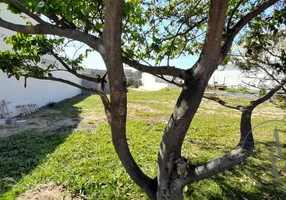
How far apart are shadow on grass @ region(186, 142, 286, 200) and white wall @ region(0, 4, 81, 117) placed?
21.2 feet

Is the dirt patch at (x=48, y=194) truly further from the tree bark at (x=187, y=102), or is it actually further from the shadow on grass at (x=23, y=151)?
the tree bark at (x=187, y=102)

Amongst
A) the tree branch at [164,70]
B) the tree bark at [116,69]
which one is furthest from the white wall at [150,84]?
the tree bark at [116,69]

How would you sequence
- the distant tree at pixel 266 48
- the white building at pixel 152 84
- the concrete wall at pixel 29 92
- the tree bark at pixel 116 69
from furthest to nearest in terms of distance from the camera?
1. the white building at pixel 152 84
2. the concrete wall at pixel 29 92
3. the distant tree at pixel 266 48
4. the tree bark at pixel 116 69

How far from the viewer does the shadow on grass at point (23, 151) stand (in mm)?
3482

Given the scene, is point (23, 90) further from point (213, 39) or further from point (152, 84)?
point (152, 84)

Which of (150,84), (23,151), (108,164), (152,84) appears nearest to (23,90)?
(23,151)

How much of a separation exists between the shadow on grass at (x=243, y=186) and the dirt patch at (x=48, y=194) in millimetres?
1616

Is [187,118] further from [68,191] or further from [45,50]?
[68,191]

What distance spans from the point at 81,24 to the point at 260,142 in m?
5.12

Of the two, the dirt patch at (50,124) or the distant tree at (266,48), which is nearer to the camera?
the distant tree at (266,48)

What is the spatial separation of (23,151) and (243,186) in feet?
13.8

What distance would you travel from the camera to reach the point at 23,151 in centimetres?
462

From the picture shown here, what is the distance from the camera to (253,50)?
250cm

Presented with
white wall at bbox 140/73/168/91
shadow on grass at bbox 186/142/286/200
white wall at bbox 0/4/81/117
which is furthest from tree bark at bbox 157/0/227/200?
white wall at bbox 140/73/168/91
